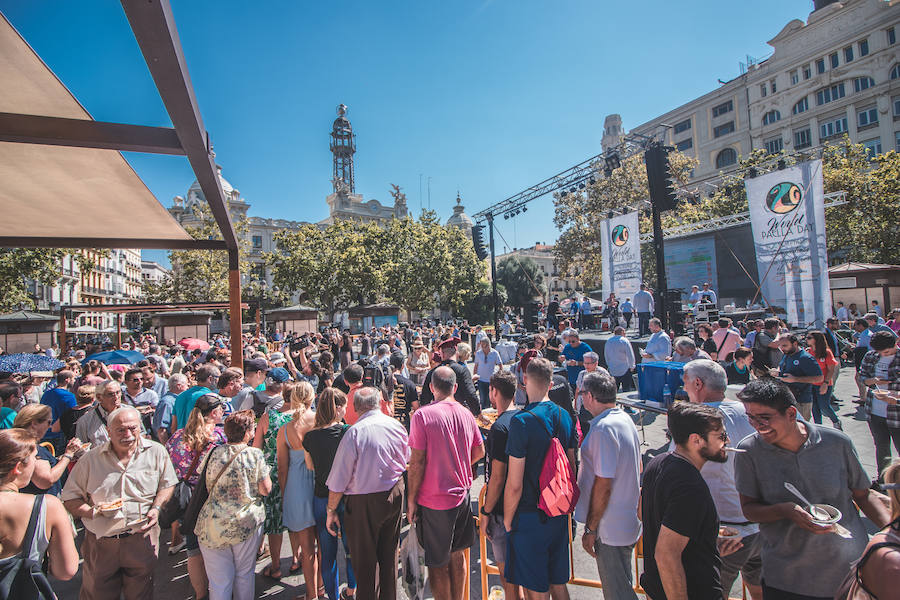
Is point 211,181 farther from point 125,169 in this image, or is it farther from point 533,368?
point 533,368

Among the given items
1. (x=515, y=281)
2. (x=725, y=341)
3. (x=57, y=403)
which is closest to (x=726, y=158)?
(x=515, y=281)

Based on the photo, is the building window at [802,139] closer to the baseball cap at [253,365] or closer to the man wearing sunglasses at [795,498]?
the man wearing sunglasses at [795,498]

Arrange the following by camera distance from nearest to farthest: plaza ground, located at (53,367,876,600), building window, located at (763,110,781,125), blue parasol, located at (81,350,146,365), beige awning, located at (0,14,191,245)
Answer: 1. beige awning, located at (0,14,191,245)
2. plaza ground, located at (53,367,876,600)
3. blue parasol, located at (81,350,146,365)
4. building window, located at (763,110,781,125)

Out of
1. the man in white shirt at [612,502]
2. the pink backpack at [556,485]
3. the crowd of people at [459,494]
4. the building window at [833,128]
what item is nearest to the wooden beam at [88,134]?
the crowd of people at [459,494]

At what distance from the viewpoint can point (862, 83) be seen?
3381 cm

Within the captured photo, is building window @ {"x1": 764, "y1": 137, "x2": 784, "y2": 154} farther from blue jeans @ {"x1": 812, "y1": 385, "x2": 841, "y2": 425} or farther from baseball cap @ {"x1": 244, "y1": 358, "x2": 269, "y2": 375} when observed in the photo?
baseball cap @ {"x1": 244, "y1": 358, "x2": 269, "y2": 375}

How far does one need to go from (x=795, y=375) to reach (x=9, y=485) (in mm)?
7352

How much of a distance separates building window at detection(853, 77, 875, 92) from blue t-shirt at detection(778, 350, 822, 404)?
143 feet

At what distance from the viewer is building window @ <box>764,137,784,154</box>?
39625mm

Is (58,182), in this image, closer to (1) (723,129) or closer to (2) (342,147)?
(1) (723,129)

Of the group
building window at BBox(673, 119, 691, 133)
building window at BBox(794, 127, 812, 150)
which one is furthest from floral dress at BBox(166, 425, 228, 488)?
building window at BBox(673, 119, 691, 133)

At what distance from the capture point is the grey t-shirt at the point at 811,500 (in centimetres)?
208

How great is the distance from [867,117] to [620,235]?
33.3 metres

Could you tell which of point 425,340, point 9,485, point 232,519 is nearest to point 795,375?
point 232,519
